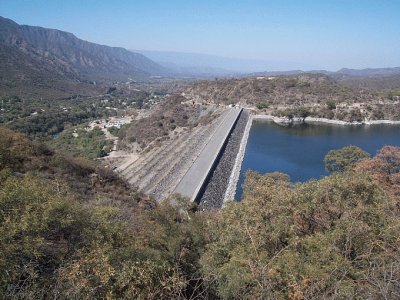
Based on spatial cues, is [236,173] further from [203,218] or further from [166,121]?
[166,121]

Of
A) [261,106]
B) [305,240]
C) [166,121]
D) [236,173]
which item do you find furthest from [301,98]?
[305,240]

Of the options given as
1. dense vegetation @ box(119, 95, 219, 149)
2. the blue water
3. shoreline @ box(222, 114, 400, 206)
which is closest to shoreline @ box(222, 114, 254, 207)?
shoreline @ box(222, 114, 400, 206)

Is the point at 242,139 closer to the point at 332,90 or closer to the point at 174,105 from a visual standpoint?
the point at 174,105

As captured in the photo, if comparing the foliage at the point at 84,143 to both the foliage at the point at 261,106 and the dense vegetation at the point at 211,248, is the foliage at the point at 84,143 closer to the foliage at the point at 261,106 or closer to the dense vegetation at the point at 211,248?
the foliage at the point at 261,106

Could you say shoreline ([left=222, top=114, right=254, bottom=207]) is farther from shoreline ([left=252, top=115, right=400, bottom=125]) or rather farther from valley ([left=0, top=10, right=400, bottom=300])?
shoreline ([left=252, top=115, right=400, bottom=125])

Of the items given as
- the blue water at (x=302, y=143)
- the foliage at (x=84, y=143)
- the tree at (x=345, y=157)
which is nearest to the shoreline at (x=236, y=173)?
the blue water at (x=302, y=143)

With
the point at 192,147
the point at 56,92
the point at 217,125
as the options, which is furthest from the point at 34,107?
the point at 192,147
